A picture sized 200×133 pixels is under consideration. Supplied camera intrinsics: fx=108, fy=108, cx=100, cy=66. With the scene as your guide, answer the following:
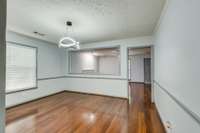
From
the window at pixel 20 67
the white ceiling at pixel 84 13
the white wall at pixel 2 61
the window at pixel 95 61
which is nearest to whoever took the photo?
the white wall at pixel 2 61

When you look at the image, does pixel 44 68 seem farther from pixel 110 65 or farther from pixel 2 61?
pixel 2 61

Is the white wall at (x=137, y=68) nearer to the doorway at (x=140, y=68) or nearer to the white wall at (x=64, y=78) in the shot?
the doorway at (x=140, y=68)

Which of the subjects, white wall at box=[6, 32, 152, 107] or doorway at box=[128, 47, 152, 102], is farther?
doorway at box=[128, 47, 152, 102]

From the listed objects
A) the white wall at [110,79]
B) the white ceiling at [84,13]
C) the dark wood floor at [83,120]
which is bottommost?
the dark wood floor at [83,120]

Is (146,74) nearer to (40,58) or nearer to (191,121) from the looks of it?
(40,58)

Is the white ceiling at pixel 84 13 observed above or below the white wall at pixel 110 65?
above

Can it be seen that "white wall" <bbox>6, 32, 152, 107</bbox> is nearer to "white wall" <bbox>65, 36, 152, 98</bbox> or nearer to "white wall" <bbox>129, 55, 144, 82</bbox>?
"white wall" <bbox>65, 36, 152, 98</bbox>

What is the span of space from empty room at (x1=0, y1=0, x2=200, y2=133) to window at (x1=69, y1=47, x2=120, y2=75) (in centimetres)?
4

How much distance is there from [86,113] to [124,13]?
264 centimetres

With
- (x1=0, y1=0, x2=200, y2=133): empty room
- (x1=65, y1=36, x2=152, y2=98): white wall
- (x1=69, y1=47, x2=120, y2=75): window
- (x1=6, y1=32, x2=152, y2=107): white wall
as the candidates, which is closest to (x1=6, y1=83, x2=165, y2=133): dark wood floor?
(x1=0, y1=0, x2=200, y2=133): empty room

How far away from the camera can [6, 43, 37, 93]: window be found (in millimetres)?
3313

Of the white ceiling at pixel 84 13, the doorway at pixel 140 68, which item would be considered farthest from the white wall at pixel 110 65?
the doorway at pixel 140 68

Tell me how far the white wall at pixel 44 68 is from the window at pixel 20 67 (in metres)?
0.19

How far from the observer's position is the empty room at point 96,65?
3.73ft
